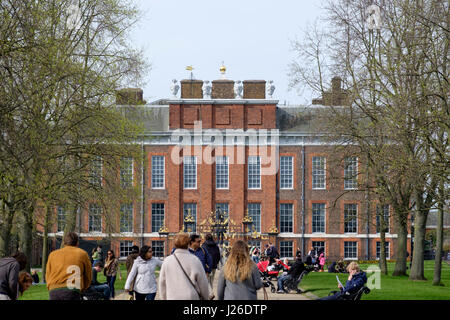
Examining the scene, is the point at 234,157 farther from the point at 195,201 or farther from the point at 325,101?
the point at 325,101

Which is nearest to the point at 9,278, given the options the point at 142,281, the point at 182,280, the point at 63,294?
the point at 63,294

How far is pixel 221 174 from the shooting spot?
48500 millimetres

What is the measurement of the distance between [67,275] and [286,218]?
3967cm

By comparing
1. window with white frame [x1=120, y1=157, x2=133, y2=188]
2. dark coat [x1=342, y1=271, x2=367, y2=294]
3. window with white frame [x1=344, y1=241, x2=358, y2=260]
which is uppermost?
window with white frame [x1=120, y1=157, x2=133, y2=188]

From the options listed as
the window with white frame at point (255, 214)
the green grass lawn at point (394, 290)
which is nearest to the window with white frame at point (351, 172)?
the green grass lawn at point (394, 290)

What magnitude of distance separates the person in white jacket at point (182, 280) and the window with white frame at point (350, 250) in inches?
1599

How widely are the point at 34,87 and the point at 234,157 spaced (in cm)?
2994

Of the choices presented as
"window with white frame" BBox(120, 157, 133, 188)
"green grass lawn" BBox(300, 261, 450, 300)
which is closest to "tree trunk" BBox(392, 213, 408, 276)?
"green grass lawn" BBox(300, 261, 450, 300)

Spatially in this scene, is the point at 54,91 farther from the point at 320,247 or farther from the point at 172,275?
the point at 320,247

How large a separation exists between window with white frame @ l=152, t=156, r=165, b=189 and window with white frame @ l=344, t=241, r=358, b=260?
1303 cm

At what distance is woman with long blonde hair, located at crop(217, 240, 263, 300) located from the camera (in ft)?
29.6

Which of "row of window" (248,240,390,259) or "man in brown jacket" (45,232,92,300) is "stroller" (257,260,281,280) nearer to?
"man in brown jacket" (45,232,92,300)

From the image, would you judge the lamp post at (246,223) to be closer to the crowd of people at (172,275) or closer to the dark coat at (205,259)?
the dark coat at (205,259)

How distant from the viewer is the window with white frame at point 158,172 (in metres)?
48.4
